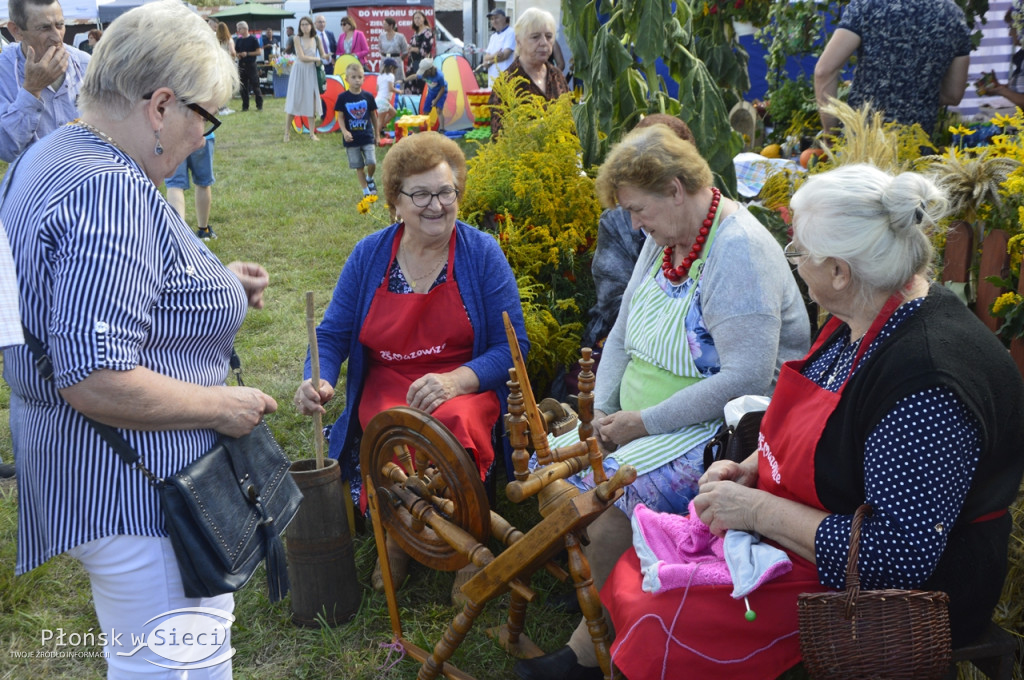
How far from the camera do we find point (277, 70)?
22406 millimetres

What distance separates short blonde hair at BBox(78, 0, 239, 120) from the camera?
164 centimetres

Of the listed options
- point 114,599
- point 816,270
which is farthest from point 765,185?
point 114,599

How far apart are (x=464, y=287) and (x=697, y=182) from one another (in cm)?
96

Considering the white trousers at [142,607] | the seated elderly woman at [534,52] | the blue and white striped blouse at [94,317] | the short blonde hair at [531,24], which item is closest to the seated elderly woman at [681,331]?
the white trousers at [142,607]

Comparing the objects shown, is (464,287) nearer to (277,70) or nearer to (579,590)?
(579,590)

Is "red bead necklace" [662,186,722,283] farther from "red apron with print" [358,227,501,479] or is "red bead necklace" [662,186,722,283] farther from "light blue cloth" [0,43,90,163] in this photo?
"light blue cloth" [0,43,90,163]

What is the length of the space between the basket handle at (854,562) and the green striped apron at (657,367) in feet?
2.83

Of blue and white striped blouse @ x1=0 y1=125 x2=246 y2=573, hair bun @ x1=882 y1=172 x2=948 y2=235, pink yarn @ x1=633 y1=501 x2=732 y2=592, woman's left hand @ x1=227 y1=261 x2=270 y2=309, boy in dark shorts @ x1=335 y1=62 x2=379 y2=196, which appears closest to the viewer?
blue and white striped blouse @ x1=0 y1=125 x2=246 y2=573

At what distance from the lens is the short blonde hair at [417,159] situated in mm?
3164

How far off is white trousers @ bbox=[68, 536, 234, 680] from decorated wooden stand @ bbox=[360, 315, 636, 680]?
729 mm

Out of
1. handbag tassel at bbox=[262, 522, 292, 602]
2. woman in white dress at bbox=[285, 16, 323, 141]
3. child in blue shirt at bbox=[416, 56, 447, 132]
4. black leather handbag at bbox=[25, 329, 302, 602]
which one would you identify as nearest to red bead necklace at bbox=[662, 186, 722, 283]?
black leather handbag at bbox=[25, 329, 302, 602]

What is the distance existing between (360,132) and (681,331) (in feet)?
27.1

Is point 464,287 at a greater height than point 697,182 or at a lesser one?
lesser

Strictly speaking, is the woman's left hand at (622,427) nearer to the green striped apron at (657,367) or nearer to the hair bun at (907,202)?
the green striped apron at (657,367)
